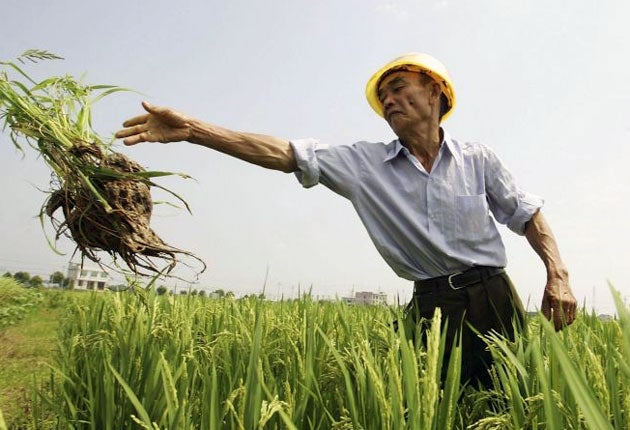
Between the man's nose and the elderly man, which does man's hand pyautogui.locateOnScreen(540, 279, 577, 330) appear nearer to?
the elderly man

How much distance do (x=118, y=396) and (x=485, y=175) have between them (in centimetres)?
209

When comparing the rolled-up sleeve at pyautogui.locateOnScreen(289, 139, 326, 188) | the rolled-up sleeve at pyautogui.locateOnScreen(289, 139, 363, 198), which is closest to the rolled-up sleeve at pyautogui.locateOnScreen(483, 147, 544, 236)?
the rolled-up sleeve at pyautogui.locateOnScreen(289, 139, 363, 198)

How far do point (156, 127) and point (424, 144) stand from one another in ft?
4.42

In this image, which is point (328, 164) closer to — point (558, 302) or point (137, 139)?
point (137, 139)

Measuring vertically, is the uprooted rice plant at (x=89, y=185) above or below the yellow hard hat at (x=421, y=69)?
below

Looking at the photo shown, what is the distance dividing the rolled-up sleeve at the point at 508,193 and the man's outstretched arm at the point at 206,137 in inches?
42.6

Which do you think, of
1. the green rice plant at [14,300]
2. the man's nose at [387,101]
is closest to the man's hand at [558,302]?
the man's nose at [387,101]

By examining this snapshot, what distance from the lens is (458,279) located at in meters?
2.54

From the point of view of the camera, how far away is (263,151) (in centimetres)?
245

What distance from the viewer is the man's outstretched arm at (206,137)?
221 centimetres

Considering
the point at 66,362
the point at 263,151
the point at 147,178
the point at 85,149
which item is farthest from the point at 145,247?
the point at 66,362

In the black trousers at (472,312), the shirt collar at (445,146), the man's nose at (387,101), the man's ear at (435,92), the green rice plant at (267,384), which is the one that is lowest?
the green rice plant at (267,384)

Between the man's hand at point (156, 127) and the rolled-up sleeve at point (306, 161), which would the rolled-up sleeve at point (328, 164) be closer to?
the rolled-up sleeve at point (306, 161)

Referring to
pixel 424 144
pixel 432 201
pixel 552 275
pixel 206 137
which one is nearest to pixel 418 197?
pixel 432 201
